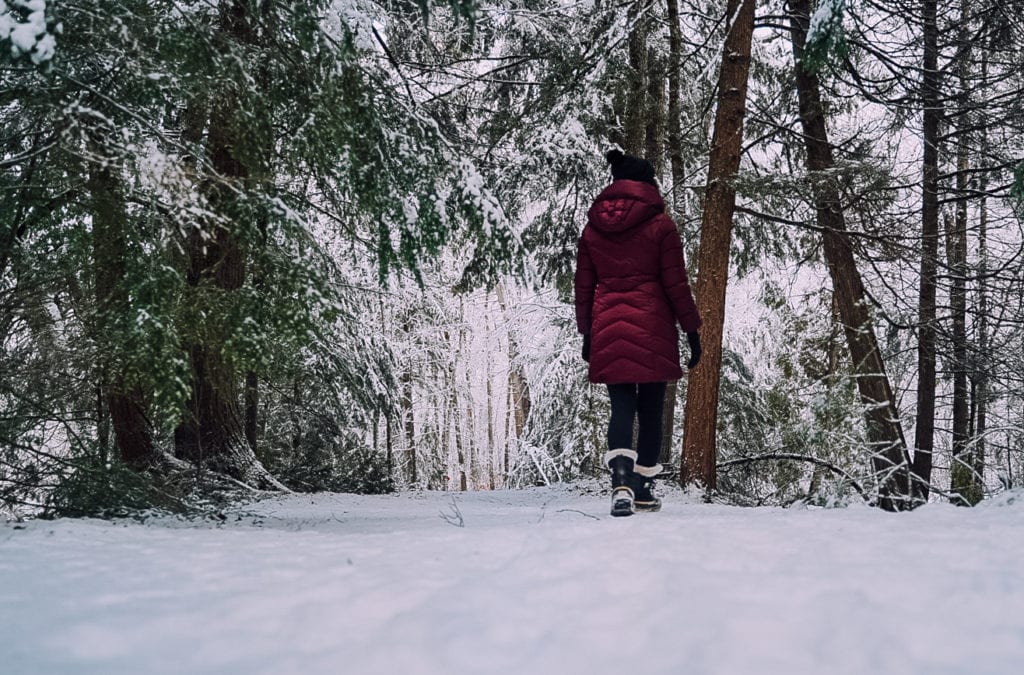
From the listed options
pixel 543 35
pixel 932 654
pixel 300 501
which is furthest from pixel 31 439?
pixel 543 35

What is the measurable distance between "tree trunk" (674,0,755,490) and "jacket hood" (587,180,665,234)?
2034mm

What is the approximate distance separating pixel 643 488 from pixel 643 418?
44 cm

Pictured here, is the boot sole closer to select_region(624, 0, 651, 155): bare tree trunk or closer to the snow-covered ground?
the snow-covered ground

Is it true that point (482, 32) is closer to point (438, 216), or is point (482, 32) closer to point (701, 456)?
point (438, 216)

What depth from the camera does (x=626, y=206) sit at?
4285mm

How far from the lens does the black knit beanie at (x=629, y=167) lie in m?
4.52

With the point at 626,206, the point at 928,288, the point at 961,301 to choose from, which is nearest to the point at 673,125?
the point at 928,288

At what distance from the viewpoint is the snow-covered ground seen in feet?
5.29

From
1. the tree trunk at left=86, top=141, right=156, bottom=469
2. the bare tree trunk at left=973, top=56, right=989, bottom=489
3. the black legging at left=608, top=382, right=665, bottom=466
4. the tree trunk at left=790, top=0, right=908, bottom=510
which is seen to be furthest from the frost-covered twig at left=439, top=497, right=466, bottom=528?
the bare tree trunk at left=973, top=56, right=989, bottom=489

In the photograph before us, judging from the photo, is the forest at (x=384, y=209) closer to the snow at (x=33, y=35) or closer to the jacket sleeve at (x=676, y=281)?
the snow at (x=33, y=35)

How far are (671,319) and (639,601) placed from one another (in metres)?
2.60

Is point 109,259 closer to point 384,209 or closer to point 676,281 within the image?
point 384,209

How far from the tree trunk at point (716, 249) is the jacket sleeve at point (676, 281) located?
1952mm

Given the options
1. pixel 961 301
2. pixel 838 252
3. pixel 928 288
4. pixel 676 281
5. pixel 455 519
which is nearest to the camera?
pixel 676 281
